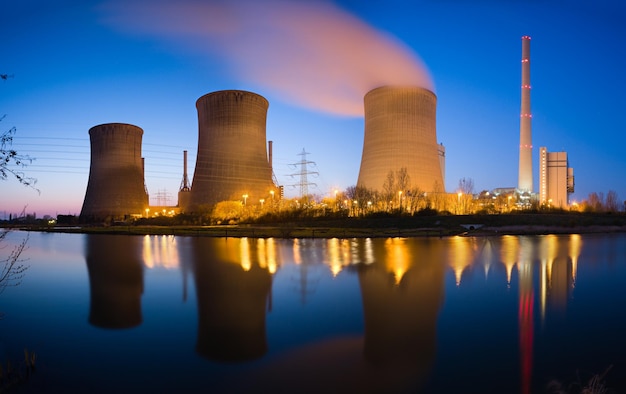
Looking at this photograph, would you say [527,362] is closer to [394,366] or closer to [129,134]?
[394,366]

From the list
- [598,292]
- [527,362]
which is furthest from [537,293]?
[527,362]

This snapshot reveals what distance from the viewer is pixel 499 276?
6.94m

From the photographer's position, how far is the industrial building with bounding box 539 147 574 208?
6084 centimetres

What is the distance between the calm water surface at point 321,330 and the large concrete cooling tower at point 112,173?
3130 cm

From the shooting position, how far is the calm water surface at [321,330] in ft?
9.36

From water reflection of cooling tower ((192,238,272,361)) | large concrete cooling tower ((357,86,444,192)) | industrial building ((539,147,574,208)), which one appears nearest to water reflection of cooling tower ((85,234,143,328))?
water reflection of cooling tower ((192,238,272,361))

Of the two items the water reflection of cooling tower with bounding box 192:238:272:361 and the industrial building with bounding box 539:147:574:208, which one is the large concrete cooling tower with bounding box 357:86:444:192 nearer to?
the water reflection of cooling tower with bounding box 192:238:272:361

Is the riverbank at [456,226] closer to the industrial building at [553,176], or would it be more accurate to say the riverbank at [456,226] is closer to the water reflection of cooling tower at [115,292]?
the water reflection of cooling tower at [115,292]

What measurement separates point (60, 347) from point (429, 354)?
358 centimetres

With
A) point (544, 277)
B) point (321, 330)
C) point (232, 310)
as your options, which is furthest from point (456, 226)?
point (321, 330)

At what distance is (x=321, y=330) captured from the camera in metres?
3.92

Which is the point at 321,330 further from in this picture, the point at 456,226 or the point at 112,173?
the point at 112,173

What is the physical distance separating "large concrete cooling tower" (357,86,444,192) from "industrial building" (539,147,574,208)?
43.6 m

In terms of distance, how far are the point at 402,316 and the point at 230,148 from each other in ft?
82.7
